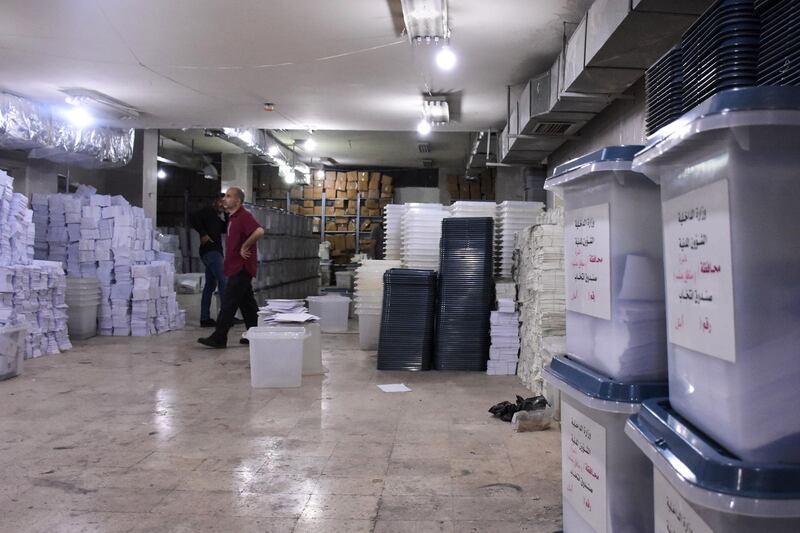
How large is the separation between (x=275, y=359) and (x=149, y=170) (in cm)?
613

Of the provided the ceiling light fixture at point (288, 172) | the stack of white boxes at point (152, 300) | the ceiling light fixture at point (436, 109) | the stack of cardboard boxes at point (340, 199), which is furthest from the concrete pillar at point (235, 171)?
the ceiling light fixture at point (436, 109)

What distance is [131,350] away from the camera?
633cm

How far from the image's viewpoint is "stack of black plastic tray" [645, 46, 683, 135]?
1.63 meters

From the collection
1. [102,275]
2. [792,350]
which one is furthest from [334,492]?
[102,275]

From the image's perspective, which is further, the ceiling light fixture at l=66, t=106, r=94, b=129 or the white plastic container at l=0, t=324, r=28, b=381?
the ceiling light fixture at l=66, t=106, r=94, b=129

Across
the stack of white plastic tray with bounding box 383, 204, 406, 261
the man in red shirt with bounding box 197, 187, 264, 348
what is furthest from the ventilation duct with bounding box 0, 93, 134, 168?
the stack of white plastic tray with bounding box 383, 204, 406, 261

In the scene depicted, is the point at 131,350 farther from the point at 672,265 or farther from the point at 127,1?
the point at 672,265

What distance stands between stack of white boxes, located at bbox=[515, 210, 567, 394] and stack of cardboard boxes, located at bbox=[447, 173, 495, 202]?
9.09 meters

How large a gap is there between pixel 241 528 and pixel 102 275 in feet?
18.8

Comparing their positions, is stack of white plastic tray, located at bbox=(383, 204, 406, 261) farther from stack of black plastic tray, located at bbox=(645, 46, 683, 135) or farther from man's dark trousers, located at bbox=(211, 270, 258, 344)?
stack of black plastic tray, located at bbox=(645, 46, 683, 135)

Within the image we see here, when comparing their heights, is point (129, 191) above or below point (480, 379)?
above

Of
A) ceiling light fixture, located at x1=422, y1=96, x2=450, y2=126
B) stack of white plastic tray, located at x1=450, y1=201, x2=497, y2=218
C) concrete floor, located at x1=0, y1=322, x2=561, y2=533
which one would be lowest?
concrete floor, located at x1=0, y1=322, x2=561, y2=533

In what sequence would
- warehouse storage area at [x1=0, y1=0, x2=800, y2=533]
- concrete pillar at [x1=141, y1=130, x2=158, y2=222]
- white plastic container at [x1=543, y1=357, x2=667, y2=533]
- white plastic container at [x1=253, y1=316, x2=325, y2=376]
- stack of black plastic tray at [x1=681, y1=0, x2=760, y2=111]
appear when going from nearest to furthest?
1. warehouse storage area at [x1=0, y1=0, x2=800, y2=533]
2. stack of black plastic tray at [x1=681, y1=0, x2=760, y2=111]
3. white plastic container at [x1=543, y1=357, x2=667, y2=533]
4. white plastic container at [x1=253, y1=316, x2=325, y2=376]
5. concrete pillar at [x1=141, y1=130, x2=158, y2=222]

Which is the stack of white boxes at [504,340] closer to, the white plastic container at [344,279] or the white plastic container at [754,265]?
the white plastic container at [754,265]
